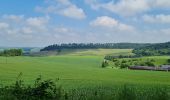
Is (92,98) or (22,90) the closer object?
(92,98)

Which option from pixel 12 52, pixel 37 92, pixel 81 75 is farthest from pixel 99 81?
pixel 12 52

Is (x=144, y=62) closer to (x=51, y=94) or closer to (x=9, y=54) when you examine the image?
(x=9, y=54)

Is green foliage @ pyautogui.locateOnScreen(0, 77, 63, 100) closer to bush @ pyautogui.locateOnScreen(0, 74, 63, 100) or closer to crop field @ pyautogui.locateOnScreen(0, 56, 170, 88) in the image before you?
bush @ pyautogui.locateOnScreen(0, 74, 63, 100)

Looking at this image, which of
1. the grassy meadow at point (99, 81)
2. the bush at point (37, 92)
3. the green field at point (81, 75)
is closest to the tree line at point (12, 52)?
the grassy meadow at point (99, 81)

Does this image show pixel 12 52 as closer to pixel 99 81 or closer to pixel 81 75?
pixel 81 75

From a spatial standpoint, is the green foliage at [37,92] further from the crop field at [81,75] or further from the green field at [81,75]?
the crop field at [81,75]

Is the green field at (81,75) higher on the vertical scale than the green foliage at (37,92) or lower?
lower

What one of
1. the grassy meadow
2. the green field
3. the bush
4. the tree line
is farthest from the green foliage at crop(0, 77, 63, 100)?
the tree line

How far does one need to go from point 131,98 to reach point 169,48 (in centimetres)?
19250

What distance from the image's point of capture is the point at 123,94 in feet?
36.0

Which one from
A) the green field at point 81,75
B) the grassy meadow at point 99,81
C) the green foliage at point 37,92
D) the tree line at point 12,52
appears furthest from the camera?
the tree line at point 12,52

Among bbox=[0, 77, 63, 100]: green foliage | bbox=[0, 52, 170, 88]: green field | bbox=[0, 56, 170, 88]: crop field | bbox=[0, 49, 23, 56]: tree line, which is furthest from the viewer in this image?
bbox=[0, 49, 23, 56]: tree line

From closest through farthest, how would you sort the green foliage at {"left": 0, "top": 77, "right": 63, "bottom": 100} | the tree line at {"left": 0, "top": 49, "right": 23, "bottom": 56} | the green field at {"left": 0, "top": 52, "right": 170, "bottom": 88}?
the green foliage at {"left": 0, "top": 77, "right": 63, "bottom": 100}, the green field at {"left": 0, "top": 52, "right": 170, "bottom": 88}, the tree line at {"left": 0, "top": 49, "right": 23, "bottom": 56}

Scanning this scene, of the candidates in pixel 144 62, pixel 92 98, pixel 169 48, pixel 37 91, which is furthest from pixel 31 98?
pixel 169 48
